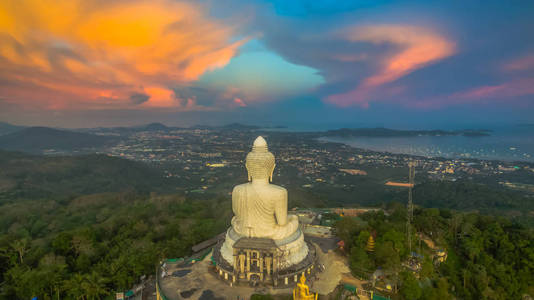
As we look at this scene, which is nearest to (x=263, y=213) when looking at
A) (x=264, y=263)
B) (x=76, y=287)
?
(x=264, y=263)

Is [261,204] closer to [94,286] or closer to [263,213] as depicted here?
[263,213]

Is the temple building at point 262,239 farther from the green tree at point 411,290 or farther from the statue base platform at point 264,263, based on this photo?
the green tree at point 411,290

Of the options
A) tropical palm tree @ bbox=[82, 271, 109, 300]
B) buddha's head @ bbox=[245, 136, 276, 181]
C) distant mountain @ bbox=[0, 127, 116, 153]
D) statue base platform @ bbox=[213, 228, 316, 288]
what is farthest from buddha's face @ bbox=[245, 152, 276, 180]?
distant mountain @ bbox=[0, 127, 116, 153]

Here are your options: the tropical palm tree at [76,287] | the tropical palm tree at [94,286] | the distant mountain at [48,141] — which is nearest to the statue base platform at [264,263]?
the tropical palm tree at [94,286]

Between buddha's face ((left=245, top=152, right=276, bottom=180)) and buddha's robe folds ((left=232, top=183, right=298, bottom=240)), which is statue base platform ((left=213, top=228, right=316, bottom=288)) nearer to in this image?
buddha's robe folds ((left=232, top=183, right=298, bottom=240))

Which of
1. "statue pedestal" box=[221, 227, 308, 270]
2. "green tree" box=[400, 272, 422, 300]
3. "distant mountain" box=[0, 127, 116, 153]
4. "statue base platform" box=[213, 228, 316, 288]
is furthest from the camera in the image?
"distant mountain" box=[0, 127, 116, 153]

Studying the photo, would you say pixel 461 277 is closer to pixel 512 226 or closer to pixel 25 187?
pixel 512 226

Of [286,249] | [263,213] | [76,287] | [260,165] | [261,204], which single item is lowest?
[76,287]

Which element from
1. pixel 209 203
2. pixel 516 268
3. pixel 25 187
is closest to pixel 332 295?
pixel 516 268

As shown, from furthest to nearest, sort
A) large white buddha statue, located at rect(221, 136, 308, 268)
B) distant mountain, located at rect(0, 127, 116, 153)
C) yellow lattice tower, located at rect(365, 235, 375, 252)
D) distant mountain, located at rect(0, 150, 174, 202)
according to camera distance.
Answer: distant mountain, located at rect(0, 127, 116, 153) → distant mountain, located at rect(0, 150, 174, 202) → yellow lattice tower, located at rect(365, 235, 375, 252) → large white buddha statue, located at rect(221, 136, 308, 268)
